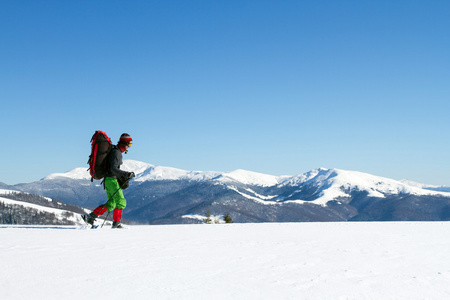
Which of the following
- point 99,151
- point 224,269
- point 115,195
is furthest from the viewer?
point 115,195

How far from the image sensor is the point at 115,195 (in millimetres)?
9547

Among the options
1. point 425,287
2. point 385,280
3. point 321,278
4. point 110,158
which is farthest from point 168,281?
point 110,158

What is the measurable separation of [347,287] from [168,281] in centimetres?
168

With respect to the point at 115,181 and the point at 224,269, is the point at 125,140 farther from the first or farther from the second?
the point at 224,269

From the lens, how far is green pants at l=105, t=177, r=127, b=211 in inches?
374

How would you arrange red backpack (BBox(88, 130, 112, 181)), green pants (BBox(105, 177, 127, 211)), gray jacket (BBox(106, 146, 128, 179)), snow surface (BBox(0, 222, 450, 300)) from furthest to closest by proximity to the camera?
green pants (BBox(105, 177, 127, 211))
gray jacket (BBox(106, 146, 128, 179))
red backpack (BBox(88, 130, 112, 181))
snow surface (BBox(0, 222, 450, 300))

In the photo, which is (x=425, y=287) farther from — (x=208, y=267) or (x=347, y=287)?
(x=208, y=267)

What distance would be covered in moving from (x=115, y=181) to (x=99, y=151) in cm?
90

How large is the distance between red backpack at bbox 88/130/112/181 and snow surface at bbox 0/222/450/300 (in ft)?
10.7

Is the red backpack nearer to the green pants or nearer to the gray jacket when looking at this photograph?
the gray jacket

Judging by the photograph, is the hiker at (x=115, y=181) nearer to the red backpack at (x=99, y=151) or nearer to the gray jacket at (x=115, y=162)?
the gray jacket at (x=115, y=162)

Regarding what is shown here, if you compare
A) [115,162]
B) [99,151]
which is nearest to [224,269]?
[115,162]

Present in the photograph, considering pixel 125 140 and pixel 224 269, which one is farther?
pixel 125 140

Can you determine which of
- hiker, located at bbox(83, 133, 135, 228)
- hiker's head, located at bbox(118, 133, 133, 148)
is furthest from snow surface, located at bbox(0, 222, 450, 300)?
hiker's head, located at bbox(118, 133, 133, 148)
